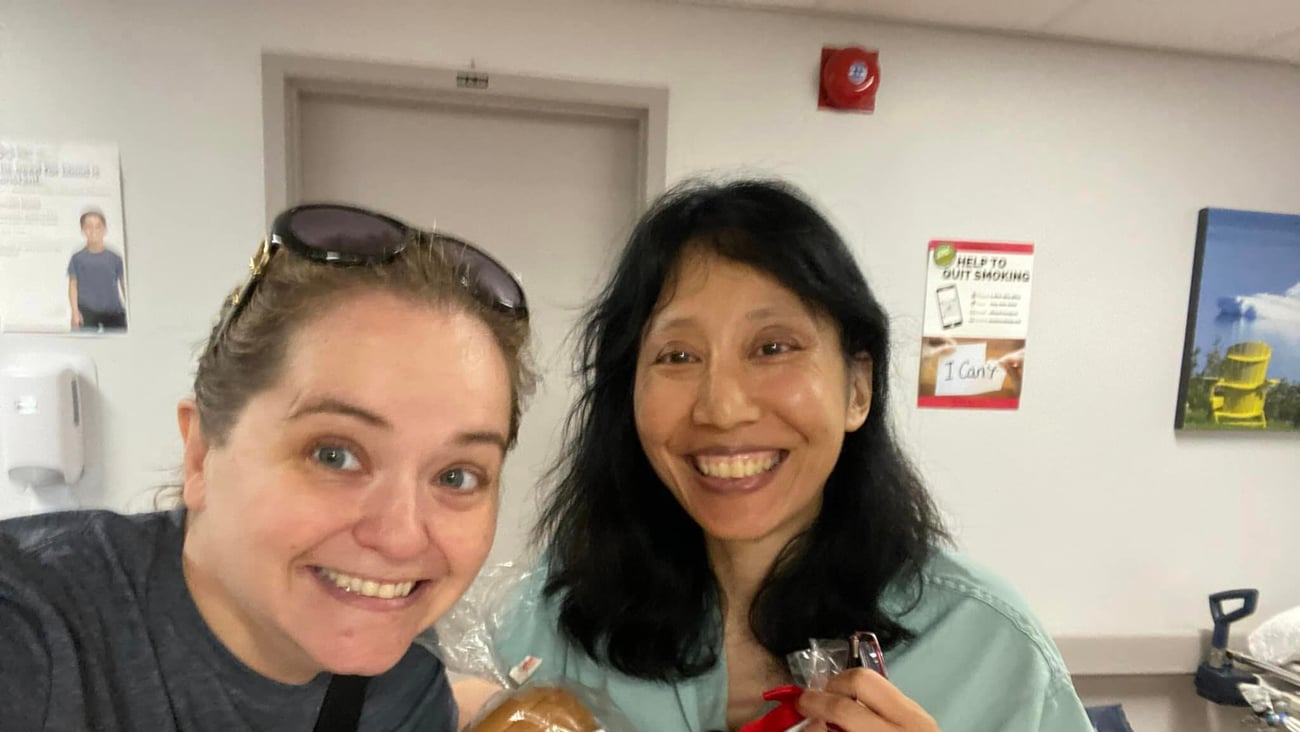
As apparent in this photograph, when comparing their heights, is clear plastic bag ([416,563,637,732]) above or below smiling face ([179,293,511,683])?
below

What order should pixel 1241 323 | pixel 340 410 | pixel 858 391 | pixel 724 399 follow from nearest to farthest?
pixel 340 410 → pixel 724 399 → pixel 858 391 → pixel 1241 323

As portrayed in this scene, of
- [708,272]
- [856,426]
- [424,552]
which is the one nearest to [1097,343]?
[856,426]

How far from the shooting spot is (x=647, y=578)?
1157 mm

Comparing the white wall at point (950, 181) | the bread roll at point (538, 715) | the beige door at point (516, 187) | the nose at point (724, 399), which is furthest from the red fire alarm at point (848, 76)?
the bread roll at point (538, 715)

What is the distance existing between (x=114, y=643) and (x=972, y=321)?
7.64 feet

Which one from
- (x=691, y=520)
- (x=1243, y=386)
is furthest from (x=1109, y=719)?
(x=691, y=520)

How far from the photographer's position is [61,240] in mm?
1995

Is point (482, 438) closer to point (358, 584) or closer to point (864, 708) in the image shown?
point (358, 584)

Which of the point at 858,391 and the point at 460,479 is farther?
the point at 858,391

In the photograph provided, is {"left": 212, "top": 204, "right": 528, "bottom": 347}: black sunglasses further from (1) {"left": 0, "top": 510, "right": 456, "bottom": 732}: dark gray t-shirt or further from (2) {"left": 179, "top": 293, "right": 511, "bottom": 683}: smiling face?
(1) {"left": 0, "top": 510, "right": 456, "bottom": 732}: dark gray t-shirt

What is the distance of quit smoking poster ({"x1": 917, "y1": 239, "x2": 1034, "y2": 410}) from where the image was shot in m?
2.31

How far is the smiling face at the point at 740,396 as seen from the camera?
39.2 inches

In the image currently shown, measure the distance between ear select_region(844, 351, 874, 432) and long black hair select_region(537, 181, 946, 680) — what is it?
17 millimetres

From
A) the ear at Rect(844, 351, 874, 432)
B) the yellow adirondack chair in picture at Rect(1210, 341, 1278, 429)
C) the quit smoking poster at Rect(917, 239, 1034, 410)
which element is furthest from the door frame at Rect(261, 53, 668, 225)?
the yellow adirondack chair in picture at Rect(1210, 341, 1278, 429)
